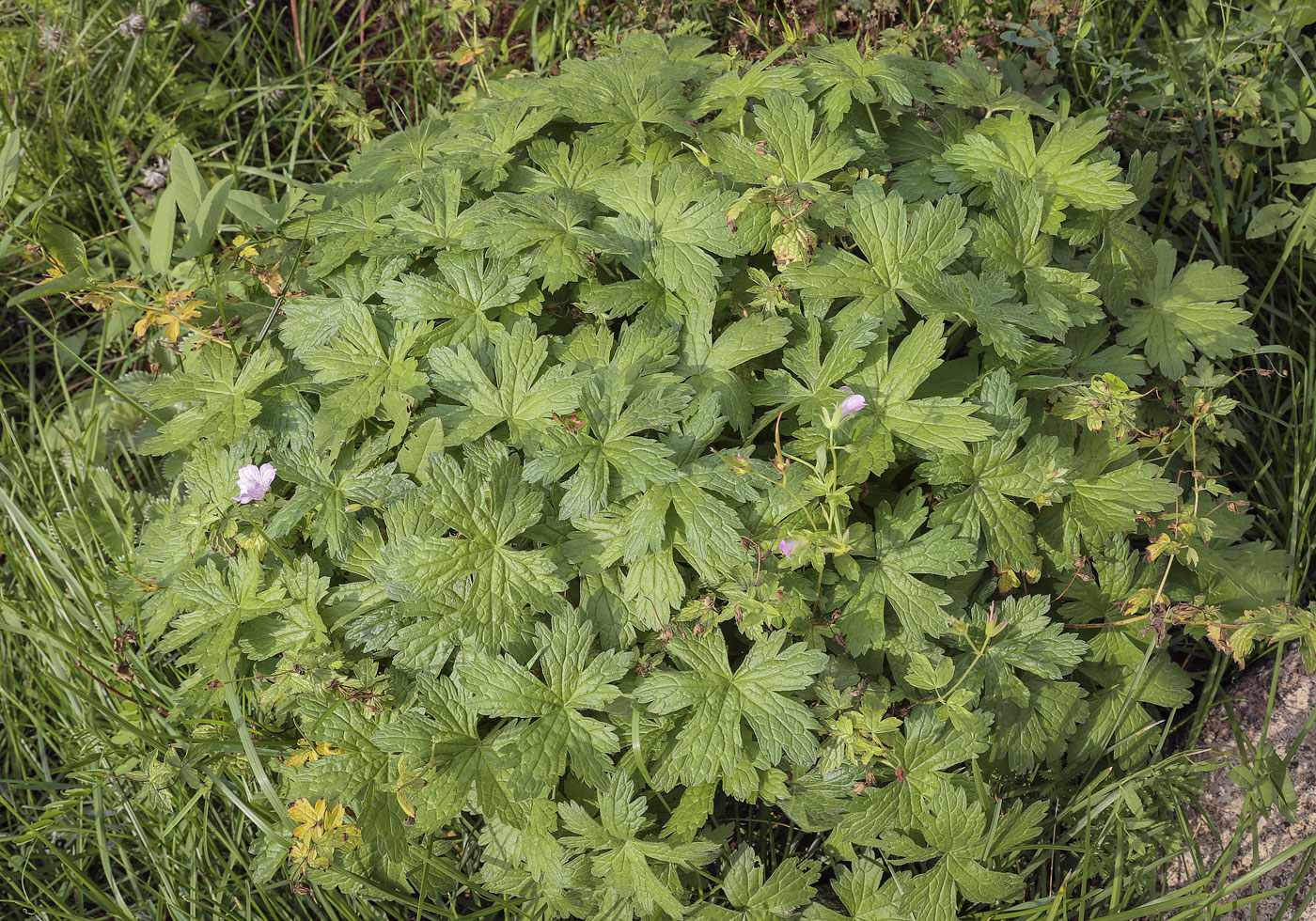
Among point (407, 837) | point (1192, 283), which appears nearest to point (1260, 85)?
point (1192, 283)

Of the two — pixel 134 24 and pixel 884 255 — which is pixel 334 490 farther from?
pixel 134 24

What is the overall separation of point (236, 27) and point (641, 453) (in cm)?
332

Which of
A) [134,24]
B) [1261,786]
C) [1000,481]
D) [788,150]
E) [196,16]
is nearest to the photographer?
[1000,481]

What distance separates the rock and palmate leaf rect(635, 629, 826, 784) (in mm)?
1150

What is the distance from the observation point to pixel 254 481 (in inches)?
86.7

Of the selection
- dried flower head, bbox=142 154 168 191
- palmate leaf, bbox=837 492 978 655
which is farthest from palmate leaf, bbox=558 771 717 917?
dried flower head, bbox=142 154 168 191

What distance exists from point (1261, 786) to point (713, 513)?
1.56 metres

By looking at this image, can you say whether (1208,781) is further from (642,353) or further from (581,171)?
(581,171)

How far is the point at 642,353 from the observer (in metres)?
2.19

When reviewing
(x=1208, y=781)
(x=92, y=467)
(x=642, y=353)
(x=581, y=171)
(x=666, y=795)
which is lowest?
(x=1208, y=781)

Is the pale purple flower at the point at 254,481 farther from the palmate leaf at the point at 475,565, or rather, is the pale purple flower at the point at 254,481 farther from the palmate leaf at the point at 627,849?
the palmate leaf at the point at 627,849

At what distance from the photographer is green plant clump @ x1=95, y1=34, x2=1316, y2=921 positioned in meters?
2.06

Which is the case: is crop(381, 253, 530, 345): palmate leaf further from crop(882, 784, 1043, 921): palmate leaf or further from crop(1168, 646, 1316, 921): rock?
crop(1168, 646, 1316, 921): rock

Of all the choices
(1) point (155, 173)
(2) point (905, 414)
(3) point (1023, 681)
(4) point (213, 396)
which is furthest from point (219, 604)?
(1) point (155, 173)
